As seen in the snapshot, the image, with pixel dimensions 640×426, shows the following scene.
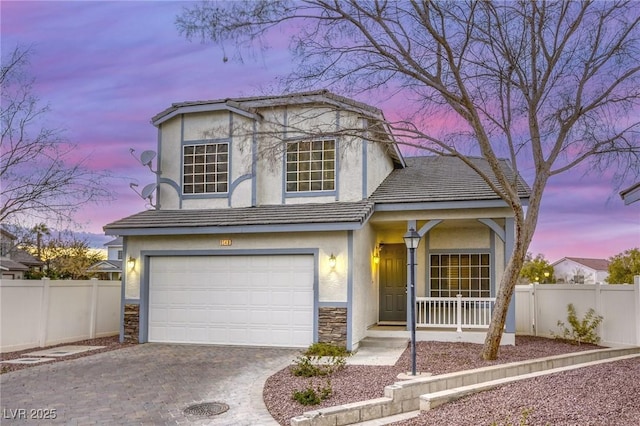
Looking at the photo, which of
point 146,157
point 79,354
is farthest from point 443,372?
point 146,157

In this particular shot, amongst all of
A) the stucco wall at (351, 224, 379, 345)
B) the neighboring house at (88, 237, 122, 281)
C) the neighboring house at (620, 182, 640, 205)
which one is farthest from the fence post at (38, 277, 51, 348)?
the neighboring house at (88, 237, 122, 281)

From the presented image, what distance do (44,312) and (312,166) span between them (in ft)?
23.4

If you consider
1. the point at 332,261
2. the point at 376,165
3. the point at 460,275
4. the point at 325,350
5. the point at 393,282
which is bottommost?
the point at 325,350

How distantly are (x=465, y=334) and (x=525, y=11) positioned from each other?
7.00 meters

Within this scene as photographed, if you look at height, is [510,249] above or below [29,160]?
below

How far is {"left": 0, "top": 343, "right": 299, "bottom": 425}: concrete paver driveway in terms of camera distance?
669cm

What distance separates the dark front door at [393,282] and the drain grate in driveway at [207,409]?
8.21m

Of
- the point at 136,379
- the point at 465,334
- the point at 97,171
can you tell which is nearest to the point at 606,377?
the point at 465,334

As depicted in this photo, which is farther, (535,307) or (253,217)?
(535,307)

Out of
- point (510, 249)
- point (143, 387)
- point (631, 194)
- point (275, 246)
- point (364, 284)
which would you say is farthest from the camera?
point (364, 284)

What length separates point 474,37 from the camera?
998 centimetres

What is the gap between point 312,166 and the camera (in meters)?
13.2

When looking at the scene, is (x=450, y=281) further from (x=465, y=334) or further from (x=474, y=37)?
(x=474, y=37)

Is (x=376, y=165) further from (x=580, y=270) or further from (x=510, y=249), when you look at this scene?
(x=580, y=270)
